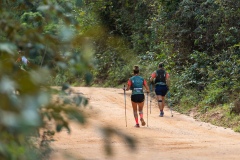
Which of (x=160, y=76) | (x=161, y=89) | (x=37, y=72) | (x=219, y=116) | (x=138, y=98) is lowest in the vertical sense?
(x=219, y=116)

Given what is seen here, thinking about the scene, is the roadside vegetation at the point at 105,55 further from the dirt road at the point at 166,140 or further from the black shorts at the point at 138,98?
the black shorts at the point at 138,98

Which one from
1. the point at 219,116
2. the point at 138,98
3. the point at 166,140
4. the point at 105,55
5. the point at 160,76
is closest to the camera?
the point at 166,140

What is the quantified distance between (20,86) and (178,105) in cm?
2118

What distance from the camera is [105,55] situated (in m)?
37.8

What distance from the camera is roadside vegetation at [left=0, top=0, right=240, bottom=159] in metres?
2.57

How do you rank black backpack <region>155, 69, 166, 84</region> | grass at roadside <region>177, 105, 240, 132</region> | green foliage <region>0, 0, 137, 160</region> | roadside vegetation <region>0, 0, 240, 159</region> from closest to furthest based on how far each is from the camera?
1. green foliage <region>0, 0, 137, 160</region>
2. roadside vegetation <region>0, 0, 240, 159</region>
3. grass at roadside <region>177, 105, 240, 132</region>
4. black backpack <region>155, 69, 166, 84</region>

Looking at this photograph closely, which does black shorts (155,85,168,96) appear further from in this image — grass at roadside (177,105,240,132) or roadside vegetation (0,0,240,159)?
roadside vegetation (0,0,240,159)

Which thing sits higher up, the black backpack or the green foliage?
the green foliage

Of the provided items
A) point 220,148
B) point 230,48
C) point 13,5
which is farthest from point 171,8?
point 13,5

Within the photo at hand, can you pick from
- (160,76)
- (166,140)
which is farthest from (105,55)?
(166,140)

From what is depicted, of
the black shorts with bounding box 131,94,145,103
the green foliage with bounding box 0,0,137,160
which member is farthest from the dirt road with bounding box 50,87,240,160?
the green foliage with bounding box 0,0,137,160

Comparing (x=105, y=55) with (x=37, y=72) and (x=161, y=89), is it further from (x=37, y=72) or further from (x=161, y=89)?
(x=37, y=72)

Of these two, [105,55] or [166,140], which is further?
[105,55]

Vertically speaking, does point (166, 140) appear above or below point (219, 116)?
below
